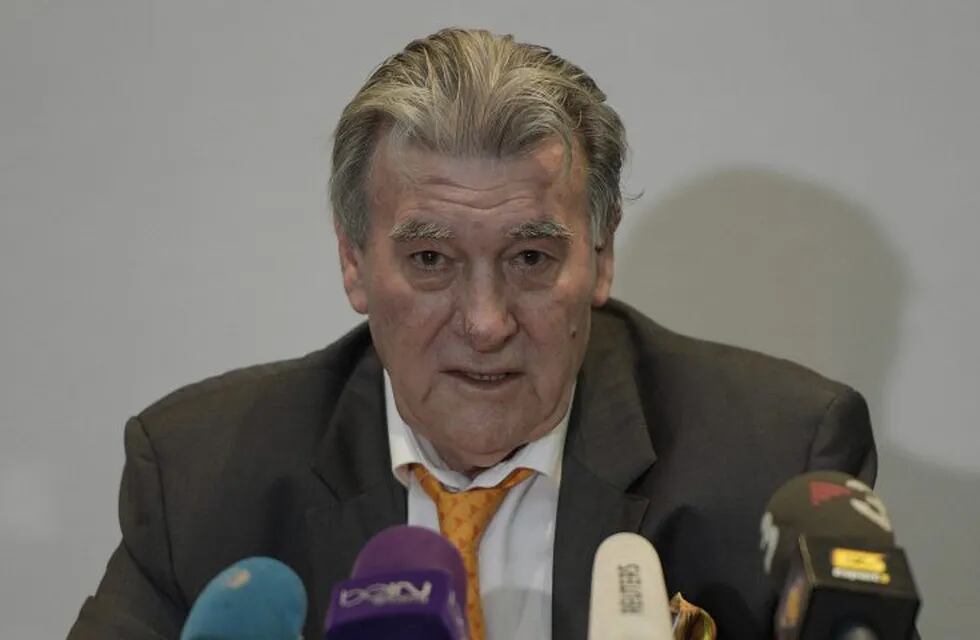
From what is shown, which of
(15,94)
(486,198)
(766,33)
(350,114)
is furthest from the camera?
(15,94)

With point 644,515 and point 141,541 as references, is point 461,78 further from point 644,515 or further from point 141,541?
point 141,541

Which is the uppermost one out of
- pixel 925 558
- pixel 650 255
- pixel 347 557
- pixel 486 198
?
pixel 486 198

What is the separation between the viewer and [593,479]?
1.94 m

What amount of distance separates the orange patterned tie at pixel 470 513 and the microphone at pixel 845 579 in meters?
0.68

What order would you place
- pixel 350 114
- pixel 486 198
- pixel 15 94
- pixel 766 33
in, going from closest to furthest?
pixel 486 198 < pixel 350 114 < pixel 766 33 < pixel 15 94

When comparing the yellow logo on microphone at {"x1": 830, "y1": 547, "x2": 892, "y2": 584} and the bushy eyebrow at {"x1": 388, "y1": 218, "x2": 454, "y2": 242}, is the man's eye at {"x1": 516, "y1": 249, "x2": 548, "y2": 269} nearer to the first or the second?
the bushy eyebrow at {"x1": 388, "y1": 218, "x2": 454, "y2": 242}

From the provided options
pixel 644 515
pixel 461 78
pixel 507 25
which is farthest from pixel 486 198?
pixel 507 25

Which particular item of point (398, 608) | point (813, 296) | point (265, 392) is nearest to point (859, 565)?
point (398, 608)

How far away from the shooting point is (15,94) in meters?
2.65

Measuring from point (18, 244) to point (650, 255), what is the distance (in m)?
1.16

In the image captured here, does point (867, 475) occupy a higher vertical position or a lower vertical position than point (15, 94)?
lower

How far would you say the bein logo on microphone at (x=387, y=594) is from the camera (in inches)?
43.5

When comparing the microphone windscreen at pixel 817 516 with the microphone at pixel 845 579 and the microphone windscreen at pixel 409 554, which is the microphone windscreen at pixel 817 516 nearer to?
the microphone at pixel 845 579

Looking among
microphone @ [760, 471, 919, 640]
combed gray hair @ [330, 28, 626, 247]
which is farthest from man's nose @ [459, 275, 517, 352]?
microphone @ [760, 471, 919, 640]
